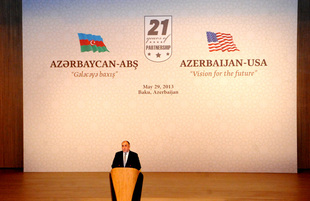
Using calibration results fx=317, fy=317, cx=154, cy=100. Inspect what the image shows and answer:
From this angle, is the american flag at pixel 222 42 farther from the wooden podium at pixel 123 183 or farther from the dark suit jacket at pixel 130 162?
the wooden podium at pixel 123 183

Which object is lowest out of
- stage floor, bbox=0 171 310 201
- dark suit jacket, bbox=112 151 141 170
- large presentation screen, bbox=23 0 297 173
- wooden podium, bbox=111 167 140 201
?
stage floor, bbox=0 171 310 201

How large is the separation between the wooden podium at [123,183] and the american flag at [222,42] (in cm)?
442

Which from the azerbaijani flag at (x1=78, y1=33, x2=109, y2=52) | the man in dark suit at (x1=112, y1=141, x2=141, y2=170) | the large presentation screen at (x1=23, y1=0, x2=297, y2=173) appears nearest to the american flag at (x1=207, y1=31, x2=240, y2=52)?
A: the large presentation screen at (x1=23, y1=0, x2=297, y2=173)

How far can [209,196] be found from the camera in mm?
5816

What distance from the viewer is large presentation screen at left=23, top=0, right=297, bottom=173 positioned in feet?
25.2

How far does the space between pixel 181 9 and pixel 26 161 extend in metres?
5.35

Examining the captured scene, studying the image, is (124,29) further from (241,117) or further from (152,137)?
(241,117)

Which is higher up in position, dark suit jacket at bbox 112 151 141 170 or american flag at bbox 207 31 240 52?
american flag at bbox 207 31 240 52

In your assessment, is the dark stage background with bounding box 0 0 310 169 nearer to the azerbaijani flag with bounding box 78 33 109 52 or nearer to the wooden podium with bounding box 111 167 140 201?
the azerbaijani flag with bounding box 78 33 109 52

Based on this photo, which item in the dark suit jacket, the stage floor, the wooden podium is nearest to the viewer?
the wooden podium

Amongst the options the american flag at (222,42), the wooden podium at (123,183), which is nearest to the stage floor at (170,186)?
the wooden podium at (123,183)

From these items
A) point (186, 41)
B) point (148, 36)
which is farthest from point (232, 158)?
point (148, 36)

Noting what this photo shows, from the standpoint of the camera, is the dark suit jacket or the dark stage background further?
the dark stage background

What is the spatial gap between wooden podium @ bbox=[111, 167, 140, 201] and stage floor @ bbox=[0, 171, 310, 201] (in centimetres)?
150
